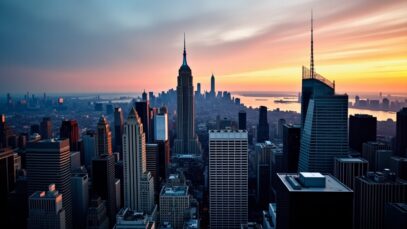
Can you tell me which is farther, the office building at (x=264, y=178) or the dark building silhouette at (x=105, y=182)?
the office building at (x=264, y=178)

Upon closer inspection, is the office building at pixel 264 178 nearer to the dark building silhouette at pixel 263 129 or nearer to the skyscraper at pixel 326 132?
the skyscraper at pixel 326 132

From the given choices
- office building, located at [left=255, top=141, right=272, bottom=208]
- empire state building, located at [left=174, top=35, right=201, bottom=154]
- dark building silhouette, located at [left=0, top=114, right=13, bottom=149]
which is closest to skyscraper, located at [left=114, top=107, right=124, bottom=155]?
empire state building, located at [left=174, top=35, right=201, bottom=154]

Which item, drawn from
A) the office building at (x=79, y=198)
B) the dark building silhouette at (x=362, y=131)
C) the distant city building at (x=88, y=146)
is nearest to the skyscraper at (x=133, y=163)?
the office building at (x=79, y=198)

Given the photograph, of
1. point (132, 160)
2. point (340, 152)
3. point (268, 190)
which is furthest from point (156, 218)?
point (340, 152)

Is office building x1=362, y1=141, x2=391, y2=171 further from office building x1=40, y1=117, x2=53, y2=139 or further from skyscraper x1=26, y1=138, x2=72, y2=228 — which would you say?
office building x1=40, y1=117, x2=53, y2=139

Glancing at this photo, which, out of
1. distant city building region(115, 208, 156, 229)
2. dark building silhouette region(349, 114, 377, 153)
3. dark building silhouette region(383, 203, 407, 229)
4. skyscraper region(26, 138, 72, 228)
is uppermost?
dark building silhouette region(349, 114, 377, 153)

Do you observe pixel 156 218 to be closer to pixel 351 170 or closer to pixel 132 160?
pixel 132 160

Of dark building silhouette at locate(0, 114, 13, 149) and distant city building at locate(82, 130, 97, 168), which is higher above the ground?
dark building silhouette at locate(0, 114, 13, 149)
